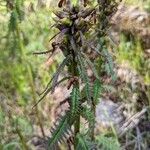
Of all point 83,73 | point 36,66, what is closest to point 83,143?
point 83,73

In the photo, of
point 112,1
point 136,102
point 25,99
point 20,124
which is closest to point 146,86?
point 136,102

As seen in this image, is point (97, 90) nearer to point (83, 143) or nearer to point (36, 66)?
point (83, 143)

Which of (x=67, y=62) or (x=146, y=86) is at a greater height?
(x=67, y=62)

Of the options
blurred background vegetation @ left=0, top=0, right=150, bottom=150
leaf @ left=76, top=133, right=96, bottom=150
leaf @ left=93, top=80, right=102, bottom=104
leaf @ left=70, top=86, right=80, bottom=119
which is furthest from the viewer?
blurred background vegetation @ left=0, top=0, right=150, bottom=150

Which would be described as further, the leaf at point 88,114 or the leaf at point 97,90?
the leaf at point 97,90

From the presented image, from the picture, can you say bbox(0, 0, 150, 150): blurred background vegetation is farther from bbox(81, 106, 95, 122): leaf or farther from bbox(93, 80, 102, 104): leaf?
bbox(81, 106, 95, 122): leaf

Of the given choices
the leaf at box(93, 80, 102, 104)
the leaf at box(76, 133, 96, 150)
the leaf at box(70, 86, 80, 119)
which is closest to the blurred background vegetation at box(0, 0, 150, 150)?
the leaf at box(93, 80, 102, 104)

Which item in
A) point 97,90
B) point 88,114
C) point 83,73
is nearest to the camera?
point 83,73

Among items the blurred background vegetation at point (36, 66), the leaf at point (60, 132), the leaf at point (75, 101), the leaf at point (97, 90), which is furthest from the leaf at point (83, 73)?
the blurred background vegetation at point (36, 66)

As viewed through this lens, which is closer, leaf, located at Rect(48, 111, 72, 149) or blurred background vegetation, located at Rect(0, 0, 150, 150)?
leaf, located at Rect(48, 111, 72, 149)

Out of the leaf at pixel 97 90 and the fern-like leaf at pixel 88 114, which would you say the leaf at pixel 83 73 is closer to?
the fern-like leaf at pixel 88 114

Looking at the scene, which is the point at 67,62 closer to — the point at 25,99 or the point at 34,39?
the point at 25,99
